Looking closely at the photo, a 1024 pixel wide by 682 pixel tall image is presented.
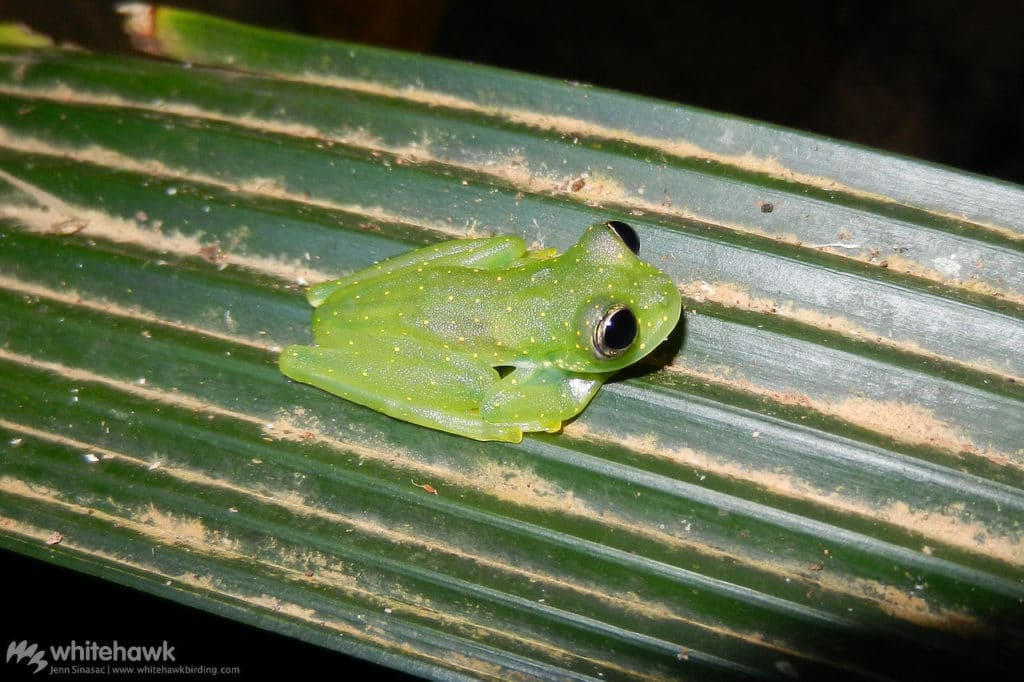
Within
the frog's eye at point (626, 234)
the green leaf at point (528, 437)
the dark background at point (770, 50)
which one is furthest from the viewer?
the dark background at point (770, 50)

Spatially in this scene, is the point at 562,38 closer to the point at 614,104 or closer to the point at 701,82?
the point at 701,82

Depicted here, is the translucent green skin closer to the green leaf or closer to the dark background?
the green leaf

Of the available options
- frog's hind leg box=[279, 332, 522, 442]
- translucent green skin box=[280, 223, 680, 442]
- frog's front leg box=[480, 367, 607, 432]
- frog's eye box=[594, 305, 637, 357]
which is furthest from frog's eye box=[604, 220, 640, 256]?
frog's hind leg box=[279, 332, 522, 442]

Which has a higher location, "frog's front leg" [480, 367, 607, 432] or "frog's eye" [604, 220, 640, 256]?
"frog's eye" [604, 220, 640, 256]

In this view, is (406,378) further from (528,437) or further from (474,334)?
(528,437)

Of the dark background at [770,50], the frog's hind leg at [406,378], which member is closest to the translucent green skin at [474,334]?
the frog's hind leg at [406,378]

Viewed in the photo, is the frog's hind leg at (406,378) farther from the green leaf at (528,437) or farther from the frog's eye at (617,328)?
the frog's eye at (617,328)
